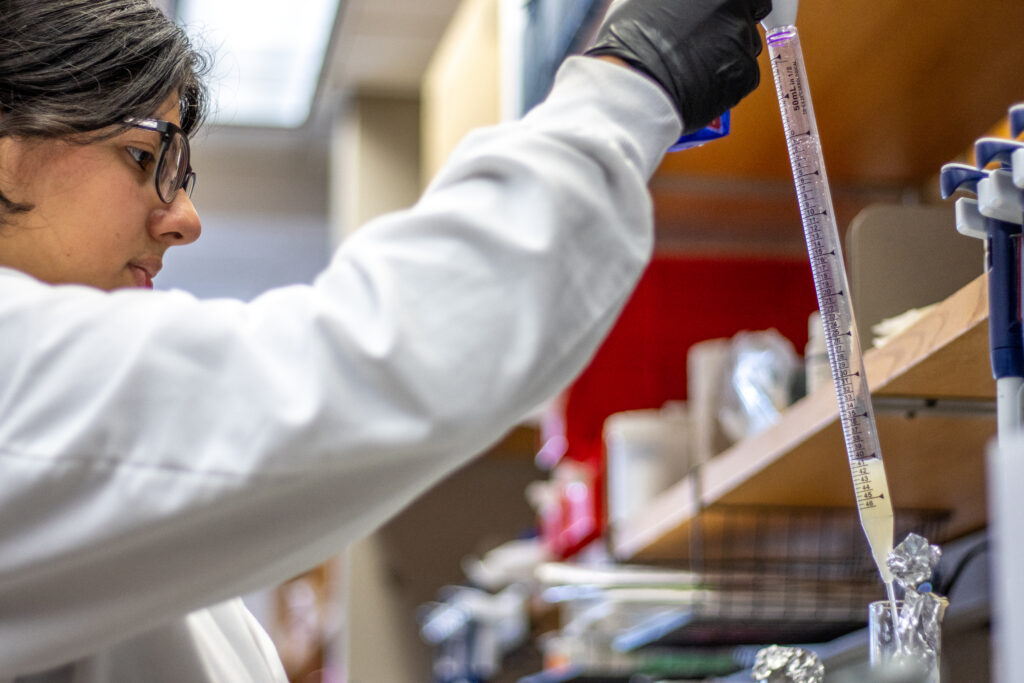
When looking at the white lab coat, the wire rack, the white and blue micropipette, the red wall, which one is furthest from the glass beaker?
the red wall

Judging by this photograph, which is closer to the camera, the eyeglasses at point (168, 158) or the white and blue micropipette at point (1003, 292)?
the white and blue micropipette at point (1003, 292)

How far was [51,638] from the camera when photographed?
2.25 feet

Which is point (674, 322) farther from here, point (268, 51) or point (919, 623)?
point (268, 51)

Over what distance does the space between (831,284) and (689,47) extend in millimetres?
244

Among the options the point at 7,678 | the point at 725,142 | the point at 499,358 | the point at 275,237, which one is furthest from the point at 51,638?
the point at 275,237

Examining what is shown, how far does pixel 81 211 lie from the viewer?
872mm

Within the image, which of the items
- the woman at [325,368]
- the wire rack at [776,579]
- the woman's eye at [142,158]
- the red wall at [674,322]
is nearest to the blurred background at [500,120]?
the red wall at [674,322]

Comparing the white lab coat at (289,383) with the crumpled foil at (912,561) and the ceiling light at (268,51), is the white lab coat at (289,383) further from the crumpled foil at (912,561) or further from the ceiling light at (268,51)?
the ceiling light at (268,51)

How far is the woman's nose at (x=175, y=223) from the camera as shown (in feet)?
3.00

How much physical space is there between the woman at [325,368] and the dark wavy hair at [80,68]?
0.65 feet

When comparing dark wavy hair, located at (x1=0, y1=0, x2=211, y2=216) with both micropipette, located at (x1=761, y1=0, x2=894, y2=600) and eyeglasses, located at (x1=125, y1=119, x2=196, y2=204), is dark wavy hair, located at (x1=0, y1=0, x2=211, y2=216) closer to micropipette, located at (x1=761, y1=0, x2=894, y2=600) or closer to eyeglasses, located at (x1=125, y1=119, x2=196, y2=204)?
eyeglasses, located at (x1=125, y1=119, x2=196, y2=204)

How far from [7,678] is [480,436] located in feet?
1.05

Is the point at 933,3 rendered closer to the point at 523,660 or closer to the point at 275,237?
the point at 523,660

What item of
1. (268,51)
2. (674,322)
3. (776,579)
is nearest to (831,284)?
(776,579)
